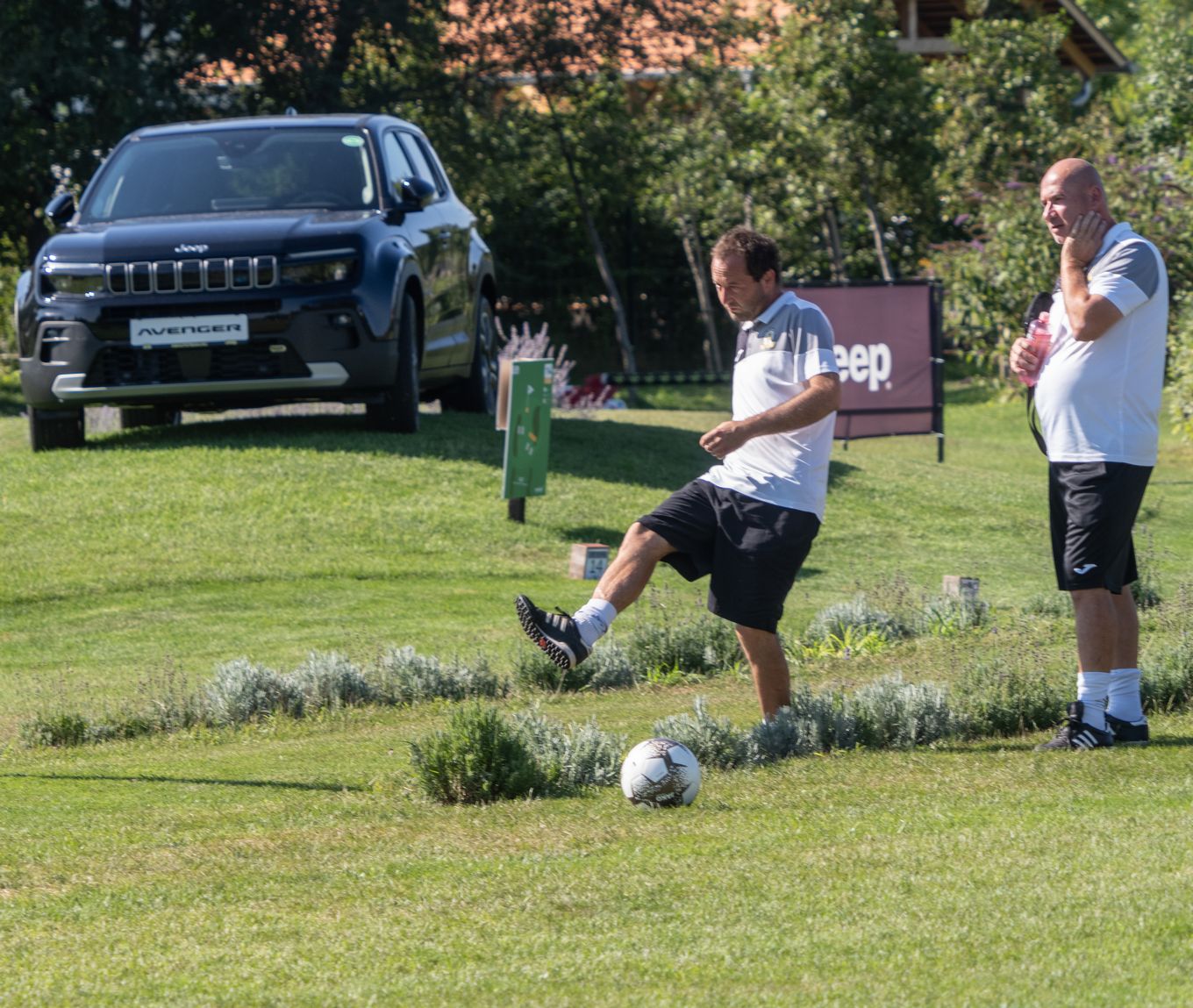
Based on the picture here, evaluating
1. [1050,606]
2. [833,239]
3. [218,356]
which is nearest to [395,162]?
[218,356]

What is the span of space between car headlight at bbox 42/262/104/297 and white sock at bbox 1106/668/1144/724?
8680 millimetres

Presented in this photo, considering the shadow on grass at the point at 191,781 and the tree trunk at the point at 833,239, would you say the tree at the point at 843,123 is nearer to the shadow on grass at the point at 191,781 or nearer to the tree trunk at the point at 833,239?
the tree trunk at the point at 833,239

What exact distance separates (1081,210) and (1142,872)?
7.88ft

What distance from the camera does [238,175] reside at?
14.0 m

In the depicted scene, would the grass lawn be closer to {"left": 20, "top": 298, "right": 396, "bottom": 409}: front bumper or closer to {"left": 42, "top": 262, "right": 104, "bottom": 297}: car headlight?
{"left": 20, "top": 298, "right": 396, "bottom": 409}: front bumper

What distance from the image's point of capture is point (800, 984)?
382 cm

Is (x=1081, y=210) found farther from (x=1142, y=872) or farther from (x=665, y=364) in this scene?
(x=665, y=364)

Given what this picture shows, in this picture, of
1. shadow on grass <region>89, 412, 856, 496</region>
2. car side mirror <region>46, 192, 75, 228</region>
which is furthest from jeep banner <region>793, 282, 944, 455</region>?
car side mirror <region>46, 192, 75, 228</region>

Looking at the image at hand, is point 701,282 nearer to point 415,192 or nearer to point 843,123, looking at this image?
point 843,123

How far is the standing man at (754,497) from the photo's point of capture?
6273 millimetres

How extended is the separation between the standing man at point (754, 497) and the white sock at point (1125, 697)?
1.11 metres

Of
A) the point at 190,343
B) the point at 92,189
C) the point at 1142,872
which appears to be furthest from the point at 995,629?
the point at 92,189

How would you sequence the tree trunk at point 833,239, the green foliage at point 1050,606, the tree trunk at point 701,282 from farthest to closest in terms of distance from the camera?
the tree trunk at point 701,282, the tree trunk at point 833,239, the green foliage at point 1050,606

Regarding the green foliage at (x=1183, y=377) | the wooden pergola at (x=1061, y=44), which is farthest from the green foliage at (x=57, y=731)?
the wooden pergola at (x=1061, y=44)
